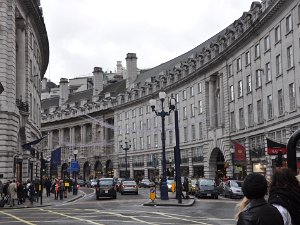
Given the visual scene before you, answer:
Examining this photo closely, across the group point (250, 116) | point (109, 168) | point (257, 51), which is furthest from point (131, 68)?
point (257, 51)

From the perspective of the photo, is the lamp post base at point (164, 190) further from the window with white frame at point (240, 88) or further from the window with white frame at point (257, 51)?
the window with white frame at point (240, 88)

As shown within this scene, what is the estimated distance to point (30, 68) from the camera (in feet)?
166

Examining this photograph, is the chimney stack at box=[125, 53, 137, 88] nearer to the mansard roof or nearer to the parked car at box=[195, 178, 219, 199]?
the mansard roof

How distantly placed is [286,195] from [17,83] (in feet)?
141

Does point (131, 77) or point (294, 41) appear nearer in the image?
point (294, 41)

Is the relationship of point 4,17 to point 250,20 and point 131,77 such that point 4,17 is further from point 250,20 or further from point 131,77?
point 131,77

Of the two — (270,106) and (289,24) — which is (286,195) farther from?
(270,106)

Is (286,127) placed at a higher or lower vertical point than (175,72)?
lower

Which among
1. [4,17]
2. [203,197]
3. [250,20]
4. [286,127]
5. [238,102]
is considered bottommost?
[203,197]

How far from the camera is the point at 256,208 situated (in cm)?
496

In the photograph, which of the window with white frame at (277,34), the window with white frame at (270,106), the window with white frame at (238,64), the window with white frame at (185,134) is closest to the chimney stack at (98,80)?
the window with white frame at (185,134)

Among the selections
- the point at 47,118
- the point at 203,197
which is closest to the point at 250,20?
the point at 203,197

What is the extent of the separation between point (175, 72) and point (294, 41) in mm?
40927

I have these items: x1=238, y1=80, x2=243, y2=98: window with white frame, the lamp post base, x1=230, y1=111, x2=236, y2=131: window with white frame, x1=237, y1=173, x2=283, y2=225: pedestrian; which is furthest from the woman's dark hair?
x1=230, y1=111, x2=236, y2=131: window with white frame
